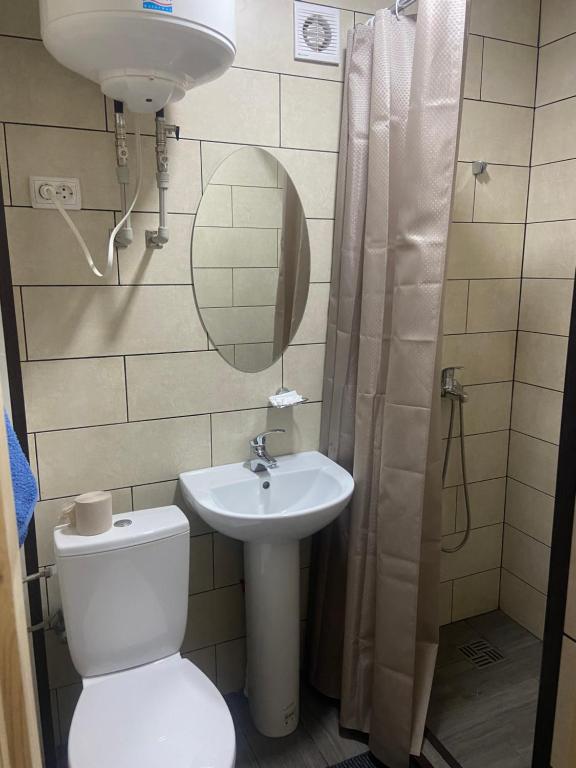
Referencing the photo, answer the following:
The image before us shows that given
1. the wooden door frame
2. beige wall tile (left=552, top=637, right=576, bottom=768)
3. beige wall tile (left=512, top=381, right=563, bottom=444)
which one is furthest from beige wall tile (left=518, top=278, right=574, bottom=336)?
the wooden door frame

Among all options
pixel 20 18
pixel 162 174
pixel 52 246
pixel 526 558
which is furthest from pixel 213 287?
pixel 526 558

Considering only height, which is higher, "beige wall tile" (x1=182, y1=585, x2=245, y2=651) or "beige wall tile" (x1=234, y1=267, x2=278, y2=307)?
"beige wall tile" (x1=234, y1=267, x2=278, y2=307)

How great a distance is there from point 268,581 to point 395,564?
1.33 ft

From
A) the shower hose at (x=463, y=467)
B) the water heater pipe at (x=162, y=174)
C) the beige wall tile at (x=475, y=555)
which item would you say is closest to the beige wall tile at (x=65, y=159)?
the water heater pipe at (x=162, y=174)

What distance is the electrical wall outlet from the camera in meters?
1.56

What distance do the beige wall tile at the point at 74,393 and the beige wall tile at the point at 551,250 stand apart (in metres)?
1.64

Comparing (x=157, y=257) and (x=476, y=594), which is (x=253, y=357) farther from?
(x=476, y=594)

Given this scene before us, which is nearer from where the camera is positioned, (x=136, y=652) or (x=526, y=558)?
(x=136, y=652)

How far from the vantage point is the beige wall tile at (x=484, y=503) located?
8.09ft

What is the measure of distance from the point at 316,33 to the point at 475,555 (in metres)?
2.12

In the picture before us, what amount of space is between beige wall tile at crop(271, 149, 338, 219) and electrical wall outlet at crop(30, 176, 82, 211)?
2.11 feet

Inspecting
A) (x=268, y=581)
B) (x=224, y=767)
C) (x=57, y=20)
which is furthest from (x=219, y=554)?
(x=57, y=20)

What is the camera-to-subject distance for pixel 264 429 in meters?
2.02

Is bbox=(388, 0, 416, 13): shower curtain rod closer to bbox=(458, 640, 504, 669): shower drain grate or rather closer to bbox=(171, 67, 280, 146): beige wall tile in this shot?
bbox=(171, 67, 280, 146): beige wall tile
